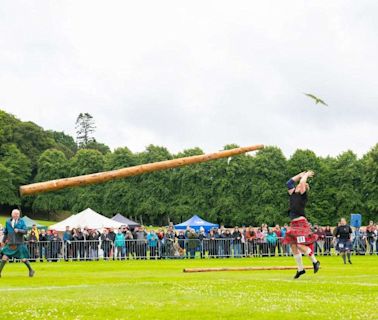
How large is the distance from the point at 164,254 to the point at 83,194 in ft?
155

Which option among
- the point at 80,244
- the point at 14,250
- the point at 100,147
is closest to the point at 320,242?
the point at 80,244

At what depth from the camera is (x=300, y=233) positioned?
46.1 feet

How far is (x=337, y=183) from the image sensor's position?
6519cm

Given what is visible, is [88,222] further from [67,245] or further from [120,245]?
[120,245]

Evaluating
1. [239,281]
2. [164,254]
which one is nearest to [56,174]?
[164,254]

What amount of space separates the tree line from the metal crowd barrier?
32.4 m

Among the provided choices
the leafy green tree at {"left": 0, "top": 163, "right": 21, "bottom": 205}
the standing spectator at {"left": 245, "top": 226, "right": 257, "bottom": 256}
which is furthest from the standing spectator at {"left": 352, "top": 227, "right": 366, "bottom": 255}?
the leafy green tree at {"left": 0, "top": 163, "right": 21, "bottom": 205}

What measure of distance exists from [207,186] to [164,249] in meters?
41.1

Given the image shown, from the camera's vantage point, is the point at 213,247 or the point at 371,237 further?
the point at 371,237

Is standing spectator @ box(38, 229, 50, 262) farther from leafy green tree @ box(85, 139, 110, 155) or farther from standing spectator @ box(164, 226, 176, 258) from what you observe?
leafy green tree @ box(85, 139, 110, 155)

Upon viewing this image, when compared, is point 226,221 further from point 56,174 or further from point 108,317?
point 108,317

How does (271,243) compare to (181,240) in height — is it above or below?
below

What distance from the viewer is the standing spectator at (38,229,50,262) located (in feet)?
92.1

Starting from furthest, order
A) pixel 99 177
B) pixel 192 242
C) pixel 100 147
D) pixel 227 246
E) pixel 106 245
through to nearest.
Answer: pixel 100 147, pixel 227 246, pixel 192 242, pixel 106 245, pixel 99 177
